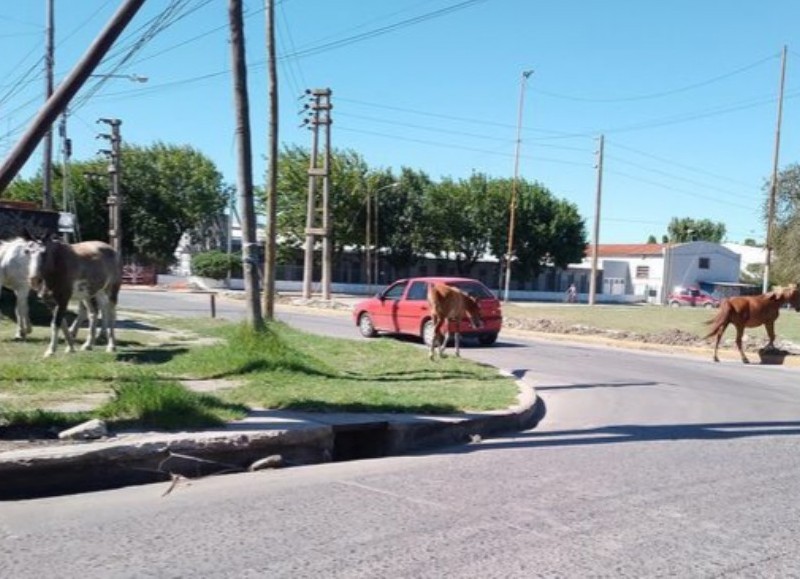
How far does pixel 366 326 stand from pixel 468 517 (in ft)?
54.8

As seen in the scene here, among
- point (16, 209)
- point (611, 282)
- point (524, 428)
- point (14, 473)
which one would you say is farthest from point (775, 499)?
point (611, 282)

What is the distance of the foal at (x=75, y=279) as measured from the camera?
12.1 meters

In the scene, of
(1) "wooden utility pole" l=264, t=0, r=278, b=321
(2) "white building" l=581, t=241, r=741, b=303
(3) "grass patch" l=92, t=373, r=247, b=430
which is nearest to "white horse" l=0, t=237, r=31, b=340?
(1) "wooden utility pole" l=264, t=0, r=278, b=321

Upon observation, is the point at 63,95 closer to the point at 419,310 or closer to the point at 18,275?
the point at 18,275

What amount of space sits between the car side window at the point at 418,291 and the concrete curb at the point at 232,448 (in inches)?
407

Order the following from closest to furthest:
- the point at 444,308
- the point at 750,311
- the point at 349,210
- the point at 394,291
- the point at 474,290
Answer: the point at 444,308 < the point at 750,311 < the point at 474,290 < the point at 394,291 < the point at 349,210

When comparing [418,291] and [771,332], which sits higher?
[418,291]

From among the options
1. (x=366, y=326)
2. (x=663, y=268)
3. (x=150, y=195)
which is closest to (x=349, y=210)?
(x=150, y=195)

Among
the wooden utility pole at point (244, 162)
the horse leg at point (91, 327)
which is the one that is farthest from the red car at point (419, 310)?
the horse leg at point (91, 327)

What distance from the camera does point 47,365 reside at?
35.7ft

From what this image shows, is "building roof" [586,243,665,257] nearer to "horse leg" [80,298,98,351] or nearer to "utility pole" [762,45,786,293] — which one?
"utility pole" [762,45,786,293]

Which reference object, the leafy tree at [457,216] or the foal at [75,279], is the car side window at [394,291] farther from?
the leafy tree at [457,216]

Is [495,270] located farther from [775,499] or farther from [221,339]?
[775,499]

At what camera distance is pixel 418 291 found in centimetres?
2052
